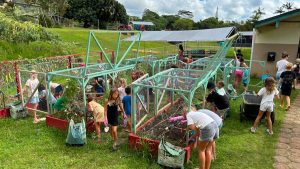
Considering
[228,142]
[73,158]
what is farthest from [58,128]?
[228,142]

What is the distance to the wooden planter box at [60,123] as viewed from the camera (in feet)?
23.5

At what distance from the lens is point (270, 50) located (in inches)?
564

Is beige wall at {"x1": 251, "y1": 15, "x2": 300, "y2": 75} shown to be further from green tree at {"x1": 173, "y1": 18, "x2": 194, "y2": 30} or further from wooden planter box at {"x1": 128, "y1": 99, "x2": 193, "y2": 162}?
green tree at {"x1": 173, "y1": 18, "x2": 194, "y2": 30}

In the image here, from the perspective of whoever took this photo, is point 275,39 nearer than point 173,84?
No

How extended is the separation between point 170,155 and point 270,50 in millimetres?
11534

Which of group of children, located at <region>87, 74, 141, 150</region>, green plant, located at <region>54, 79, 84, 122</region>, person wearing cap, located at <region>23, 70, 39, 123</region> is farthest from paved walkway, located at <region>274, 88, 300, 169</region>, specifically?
person wearing cap, located at <region>23, 70, 39, 123</region>

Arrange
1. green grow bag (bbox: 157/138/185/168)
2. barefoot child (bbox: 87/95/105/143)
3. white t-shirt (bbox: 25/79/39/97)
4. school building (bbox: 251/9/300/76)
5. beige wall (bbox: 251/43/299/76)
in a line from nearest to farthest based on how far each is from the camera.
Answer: green grow bag (bbox: 157/138/185/168), barefoot child (bbox: 87/95/105/143), white t-shirt (bbox: 25/79/39/97), school building (bbox: 251/9/300/76), beige wall (bbox: 251/43/299/76)

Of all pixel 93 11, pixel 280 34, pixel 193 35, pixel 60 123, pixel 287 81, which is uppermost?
pixel 93 11

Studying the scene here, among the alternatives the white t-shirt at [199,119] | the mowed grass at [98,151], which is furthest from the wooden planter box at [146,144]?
the white t-shirt at [199,119]

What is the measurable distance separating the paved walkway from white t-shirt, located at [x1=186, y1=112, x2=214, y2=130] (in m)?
2.20

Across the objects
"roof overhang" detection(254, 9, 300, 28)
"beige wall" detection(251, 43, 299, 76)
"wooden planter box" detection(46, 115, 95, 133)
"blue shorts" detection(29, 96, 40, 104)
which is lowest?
"wooden planter box" detection(46, 115, 95, 133)

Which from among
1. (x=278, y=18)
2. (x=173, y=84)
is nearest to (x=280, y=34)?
(x=278, y=18)

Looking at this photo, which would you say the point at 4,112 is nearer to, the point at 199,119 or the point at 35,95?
the point at 35,95

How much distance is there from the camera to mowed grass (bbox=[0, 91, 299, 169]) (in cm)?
563
